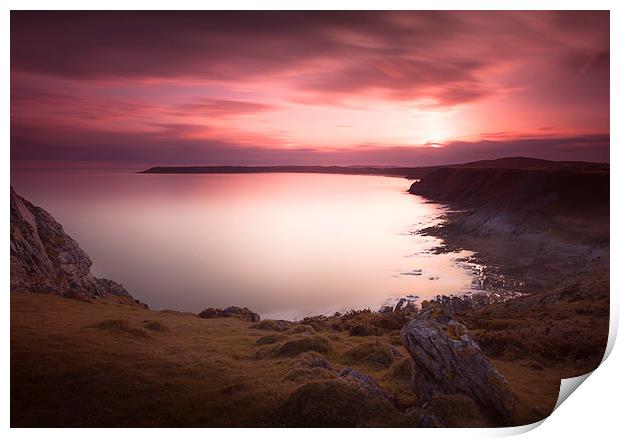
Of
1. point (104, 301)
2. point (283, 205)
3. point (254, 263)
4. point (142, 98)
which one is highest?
point (142, 98)

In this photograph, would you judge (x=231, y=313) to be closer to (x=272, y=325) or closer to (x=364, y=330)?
(x=272, y=325)

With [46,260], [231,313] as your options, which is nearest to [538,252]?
[231,313]

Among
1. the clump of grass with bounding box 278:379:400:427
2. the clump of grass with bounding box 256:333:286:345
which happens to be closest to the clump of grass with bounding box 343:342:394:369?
the clump of grass with bounding box 256:333:286:345

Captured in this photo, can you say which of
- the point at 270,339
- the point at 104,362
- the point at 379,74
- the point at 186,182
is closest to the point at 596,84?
the point at 379,74

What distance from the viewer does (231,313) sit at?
27453mm

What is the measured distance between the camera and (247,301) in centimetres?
2655

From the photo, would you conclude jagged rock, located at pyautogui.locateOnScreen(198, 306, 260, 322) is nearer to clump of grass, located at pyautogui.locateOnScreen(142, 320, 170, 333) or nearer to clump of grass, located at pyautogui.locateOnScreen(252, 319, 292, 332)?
clump of grass, located at pyautogui.locateOnScreen(252, 319, 292, 332)

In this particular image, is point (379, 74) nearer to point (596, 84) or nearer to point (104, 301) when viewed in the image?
point (596, 84)

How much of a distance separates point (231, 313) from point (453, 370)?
15.5 meters

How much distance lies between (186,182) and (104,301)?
10.0 m

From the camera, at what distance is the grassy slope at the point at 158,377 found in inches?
622

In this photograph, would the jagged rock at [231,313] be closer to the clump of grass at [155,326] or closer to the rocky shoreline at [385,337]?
the rocky shoreline at [385,337]

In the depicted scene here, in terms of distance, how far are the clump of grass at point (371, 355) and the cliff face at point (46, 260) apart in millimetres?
19061

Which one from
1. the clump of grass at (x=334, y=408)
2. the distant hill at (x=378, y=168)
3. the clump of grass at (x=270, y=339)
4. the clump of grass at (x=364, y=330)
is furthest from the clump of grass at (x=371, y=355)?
the distant hill at (x=378, y=168)
